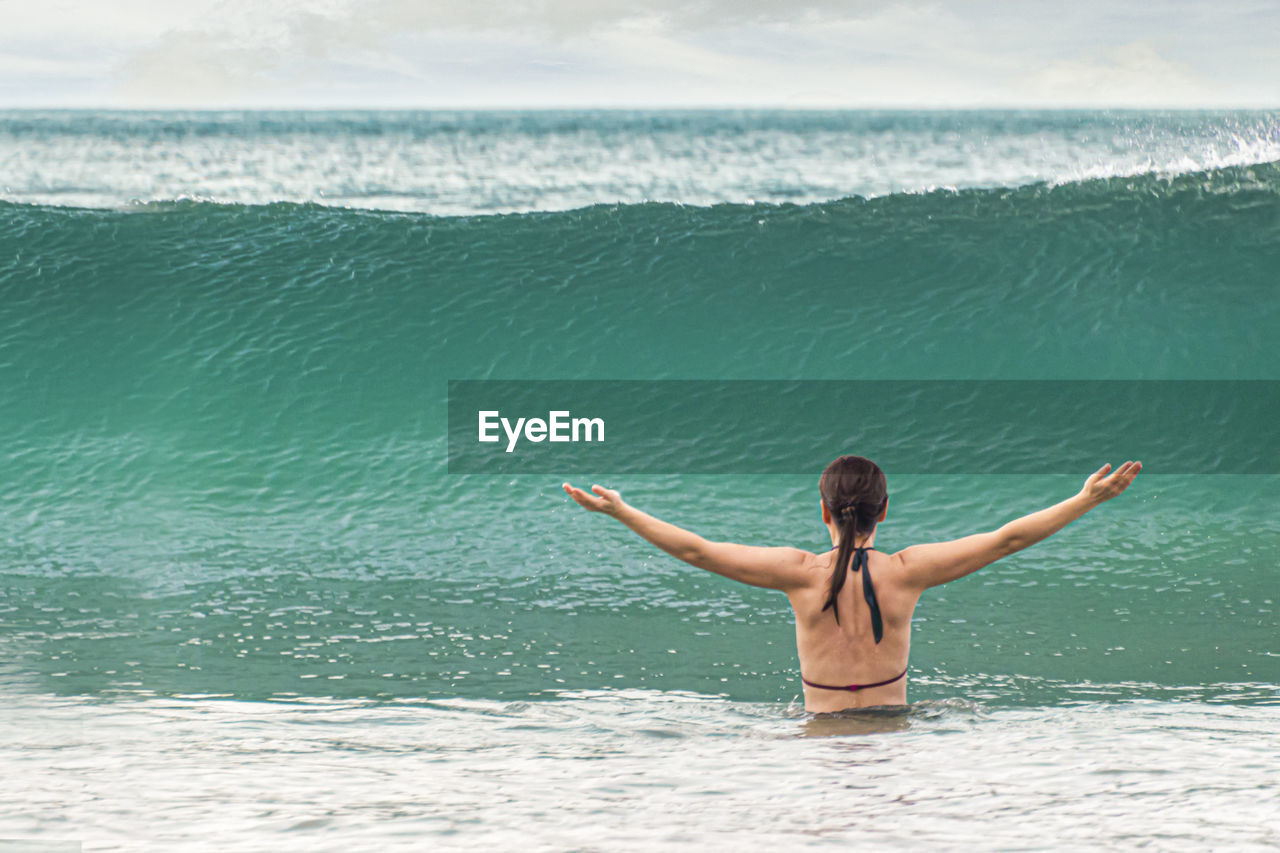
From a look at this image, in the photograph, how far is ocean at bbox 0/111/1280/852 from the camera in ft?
9.28

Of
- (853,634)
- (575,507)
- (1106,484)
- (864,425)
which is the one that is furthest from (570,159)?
(1106,484)

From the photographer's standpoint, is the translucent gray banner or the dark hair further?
the translucent gray banner

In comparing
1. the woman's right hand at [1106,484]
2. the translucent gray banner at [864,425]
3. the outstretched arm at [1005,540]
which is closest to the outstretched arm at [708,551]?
the outstretched arm at [1005,540]

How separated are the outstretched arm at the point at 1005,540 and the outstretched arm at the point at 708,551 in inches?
11.9

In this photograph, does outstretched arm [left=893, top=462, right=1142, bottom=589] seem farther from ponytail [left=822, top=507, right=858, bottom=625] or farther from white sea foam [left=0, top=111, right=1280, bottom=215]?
white sea foam [left=0, top=111, right=1280, bottom=215]

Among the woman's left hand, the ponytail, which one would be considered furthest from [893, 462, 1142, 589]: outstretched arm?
the woman's left hand

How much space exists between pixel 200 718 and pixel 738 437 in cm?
536

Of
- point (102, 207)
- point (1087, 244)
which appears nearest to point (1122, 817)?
point (1087, 244)

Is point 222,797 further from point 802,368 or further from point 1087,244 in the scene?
point 1087,244

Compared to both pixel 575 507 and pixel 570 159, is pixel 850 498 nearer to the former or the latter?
pixel 575 507

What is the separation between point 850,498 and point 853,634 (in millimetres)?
443

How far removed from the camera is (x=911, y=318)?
10.4m

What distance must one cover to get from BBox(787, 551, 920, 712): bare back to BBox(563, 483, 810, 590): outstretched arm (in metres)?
0.06

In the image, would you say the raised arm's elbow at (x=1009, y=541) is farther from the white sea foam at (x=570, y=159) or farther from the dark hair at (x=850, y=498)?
the white sea foam at (x=570, y=159)
